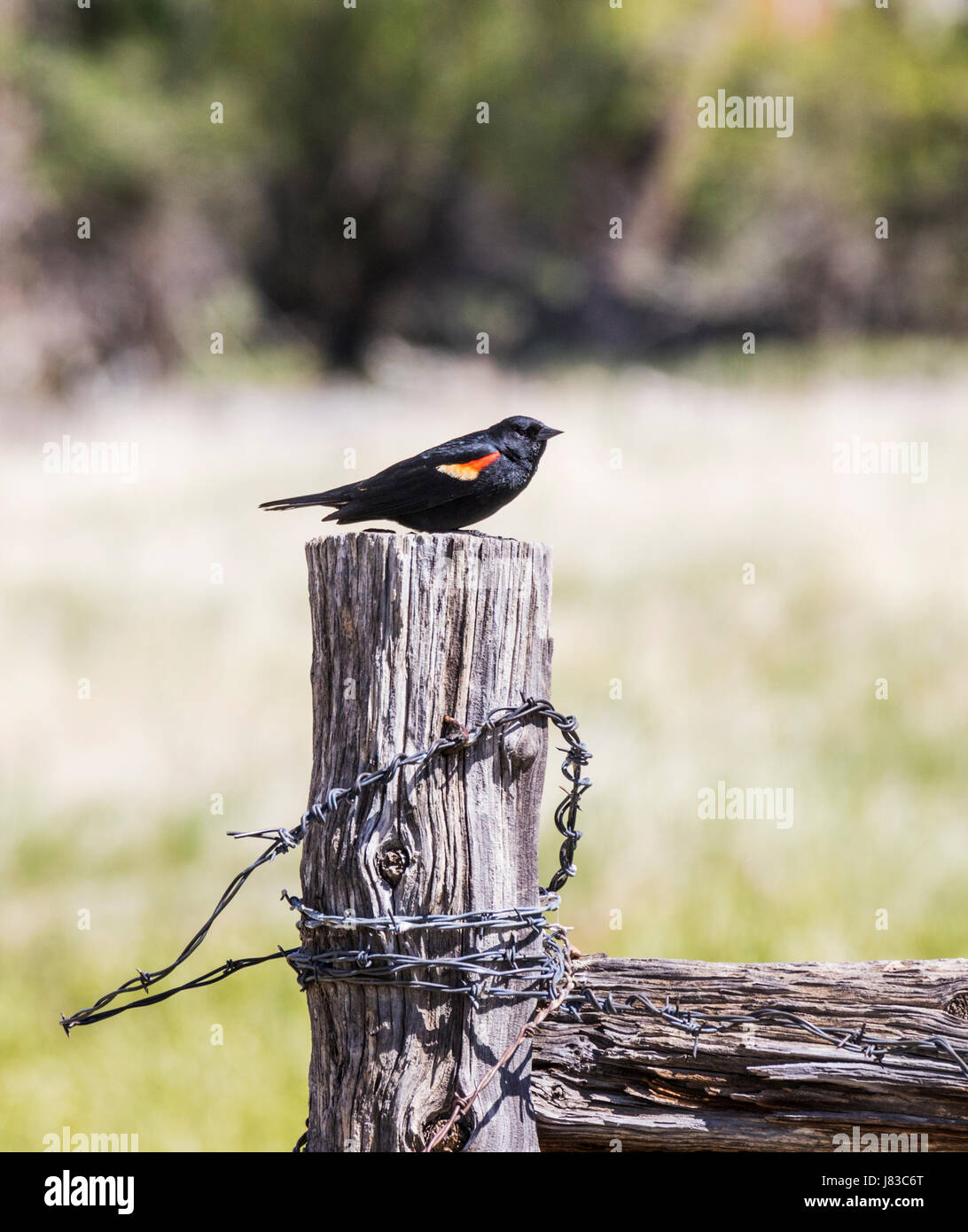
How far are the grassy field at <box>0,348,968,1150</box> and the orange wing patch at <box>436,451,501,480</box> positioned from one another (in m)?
3.18

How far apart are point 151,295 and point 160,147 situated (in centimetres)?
352

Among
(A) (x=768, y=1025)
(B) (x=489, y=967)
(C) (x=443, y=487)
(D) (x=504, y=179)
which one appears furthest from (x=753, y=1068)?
(D) (x=504, y=179)

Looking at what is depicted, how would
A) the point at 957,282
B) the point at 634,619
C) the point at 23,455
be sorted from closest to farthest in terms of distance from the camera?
the point at 634,619 < the point at 23,455 < the point at 957,282

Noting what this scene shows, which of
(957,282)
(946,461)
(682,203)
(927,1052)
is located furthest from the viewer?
(682,203)

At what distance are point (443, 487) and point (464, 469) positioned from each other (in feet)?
0.24

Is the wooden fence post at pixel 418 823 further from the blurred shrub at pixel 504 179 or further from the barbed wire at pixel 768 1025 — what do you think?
the blurred shrub at pixel 504 179

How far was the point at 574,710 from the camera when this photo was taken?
30.8 feet

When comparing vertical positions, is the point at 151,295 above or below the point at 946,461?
above

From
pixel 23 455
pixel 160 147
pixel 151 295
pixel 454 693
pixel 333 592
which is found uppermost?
pixel 160 147

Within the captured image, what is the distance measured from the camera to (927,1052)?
7.73ft

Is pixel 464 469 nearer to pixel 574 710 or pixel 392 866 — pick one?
pixel 392 866

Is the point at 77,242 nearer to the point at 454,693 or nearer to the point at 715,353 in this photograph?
the point at 715,353

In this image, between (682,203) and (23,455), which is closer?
(23,455)

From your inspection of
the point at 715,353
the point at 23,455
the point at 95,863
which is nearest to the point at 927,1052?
the point at 95,863
